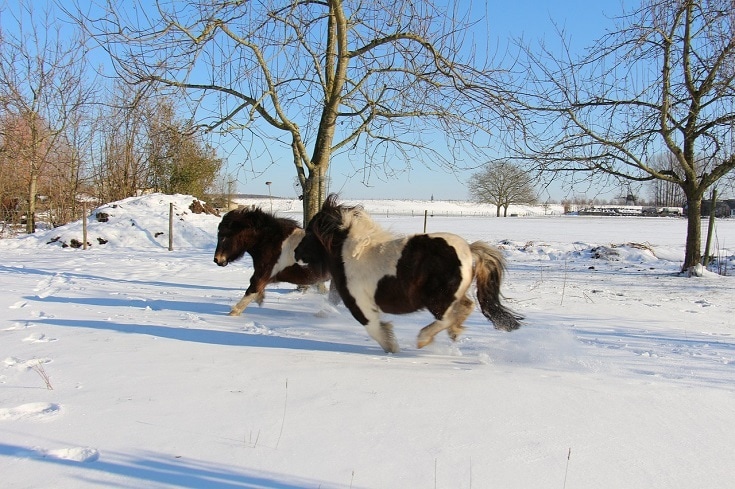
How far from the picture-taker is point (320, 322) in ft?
Result: 18.5

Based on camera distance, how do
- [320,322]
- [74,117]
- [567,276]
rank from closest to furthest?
[320,322], [567,276], [74,117]

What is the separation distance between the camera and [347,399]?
299 centimetres

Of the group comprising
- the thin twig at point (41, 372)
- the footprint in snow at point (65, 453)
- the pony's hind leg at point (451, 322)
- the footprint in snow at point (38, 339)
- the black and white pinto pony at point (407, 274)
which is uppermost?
the black and white pinto pony at point (407, 274)

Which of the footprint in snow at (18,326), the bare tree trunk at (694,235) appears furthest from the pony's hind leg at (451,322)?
the bare tree trunk at (694,235)

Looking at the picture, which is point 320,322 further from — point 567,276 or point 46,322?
point 567,276

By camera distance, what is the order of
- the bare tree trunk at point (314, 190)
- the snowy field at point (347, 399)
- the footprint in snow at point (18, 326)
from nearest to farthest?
the snowy field at point (347, 399) < the footprint in snow at point (18, 326) < the bare tree trunk at point (314, 190)

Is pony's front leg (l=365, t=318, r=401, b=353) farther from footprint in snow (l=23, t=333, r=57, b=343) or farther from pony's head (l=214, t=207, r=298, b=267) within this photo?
footprint in snow (l=23, t=333, r=57, b=343)

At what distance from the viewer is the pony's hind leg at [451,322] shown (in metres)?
4.22

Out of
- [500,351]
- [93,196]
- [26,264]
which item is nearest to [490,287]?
[500,351]

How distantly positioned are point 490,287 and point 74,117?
23.0 m

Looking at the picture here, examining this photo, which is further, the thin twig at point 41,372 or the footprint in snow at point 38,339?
the footprint in snow at point 38,339

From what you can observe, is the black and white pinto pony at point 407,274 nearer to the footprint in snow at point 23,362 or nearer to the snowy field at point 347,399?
the snowy field at point 347,399

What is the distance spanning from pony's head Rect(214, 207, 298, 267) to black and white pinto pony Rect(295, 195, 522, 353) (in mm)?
1786

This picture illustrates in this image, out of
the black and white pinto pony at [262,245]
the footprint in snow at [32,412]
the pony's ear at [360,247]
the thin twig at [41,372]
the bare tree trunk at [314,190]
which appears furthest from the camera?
the bare tree trunk at [314,190]
